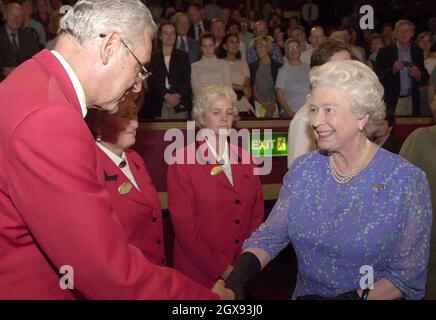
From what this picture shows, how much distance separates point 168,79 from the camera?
20.4 ft

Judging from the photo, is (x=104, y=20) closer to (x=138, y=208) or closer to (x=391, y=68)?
(x=138, y=208)

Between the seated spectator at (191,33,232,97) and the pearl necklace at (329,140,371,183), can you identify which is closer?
the pearl necklace at (329,140,371,183)

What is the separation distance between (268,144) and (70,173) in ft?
16.2

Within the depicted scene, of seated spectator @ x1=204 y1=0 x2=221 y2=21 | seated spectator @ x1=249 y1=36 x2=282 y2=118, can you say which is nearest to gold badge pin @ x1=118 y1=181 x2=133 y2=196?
seated spectator @ x1=249 y1=36 x2=282 y2=118

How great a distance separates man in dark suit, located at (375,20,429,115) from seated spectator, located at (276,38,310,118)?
1.07 metres

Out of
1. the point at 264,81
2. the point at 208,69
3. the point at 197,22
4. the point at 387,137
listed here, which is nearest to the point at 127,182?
the point at 387,137

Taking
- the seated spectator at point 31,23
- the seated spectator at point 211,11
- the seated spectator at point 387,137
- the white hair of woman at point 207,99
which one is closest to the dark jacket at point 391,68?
the seated spectator at point 387,137

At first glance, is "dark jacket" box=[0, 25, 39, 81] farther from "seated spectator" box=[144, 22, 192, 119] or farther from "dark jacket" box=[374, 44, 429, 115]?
"dark jacket" box=[374, 44, 429, 115]

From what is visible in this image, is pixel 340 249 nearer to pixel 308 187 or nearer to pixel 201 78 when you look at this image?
pixel 308 187

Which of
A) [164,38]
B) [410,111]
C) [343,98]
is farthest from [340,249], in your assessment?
[410,111]

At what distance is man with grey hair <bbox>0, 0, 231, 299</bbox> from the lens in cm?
140

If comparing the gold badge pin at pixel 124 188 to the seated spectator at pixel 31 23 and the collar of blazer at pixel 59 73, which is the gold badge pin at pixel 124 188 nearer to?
the collar of blazer at pixel 59 73

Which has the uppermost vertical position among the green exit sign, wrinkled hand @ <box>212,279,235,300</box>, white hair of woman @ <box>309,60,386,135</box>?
white hair of woman @ <box>309,60,386,135</box>

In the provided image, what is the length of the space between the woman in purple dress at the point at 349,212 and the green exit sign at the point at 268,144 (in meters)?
3.63
